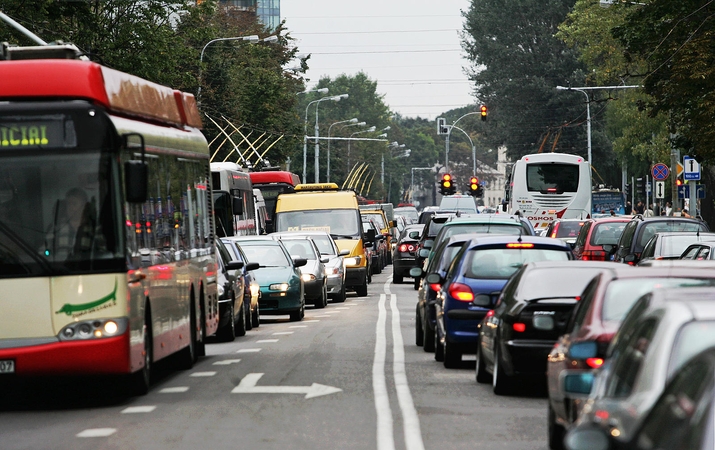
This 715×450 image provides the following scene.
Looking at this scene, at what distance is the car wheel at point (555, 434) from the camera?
970 cm

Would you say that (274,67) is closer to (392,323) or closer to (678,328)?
(392,323)

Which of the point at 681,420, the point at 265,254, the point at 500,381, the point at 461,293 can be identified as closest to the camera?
the point at 681,420

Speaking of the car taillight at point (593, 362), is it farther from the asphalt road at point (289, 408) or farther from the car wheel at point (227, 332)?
the car wheel at point (227, 332)

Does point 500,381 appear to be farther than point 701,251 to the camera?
No

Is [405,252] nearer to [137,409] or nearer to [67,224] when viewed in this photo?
[137,409]

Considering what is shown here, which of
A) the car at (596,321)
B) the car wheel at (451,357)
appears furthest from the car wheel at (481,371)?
the car at (596,321)

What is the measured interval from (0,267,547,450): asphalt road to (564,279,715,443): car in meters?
3.90

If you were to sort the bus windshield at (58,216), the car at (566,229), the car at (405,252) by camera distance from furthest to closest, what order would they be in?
the car at (405,252) < the car at (566,229) < the bus windshield at (58,216)

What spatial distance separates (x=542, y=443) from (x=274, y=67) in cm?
7650

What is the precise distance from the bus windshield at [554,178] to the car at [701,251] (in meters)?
32.2

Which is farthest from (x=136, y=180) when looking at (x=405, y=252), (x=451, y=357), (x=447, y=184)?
(x=447, y=184)

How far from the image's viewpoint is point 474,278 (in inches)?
628

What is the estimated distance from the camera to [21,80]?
12.8m

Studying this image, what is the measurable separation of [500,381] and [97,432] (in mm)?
3861
